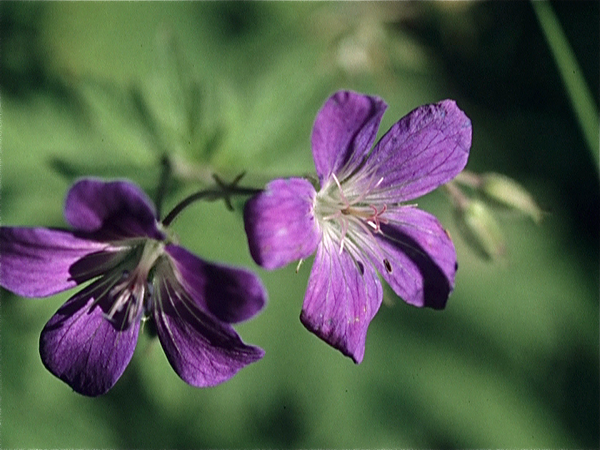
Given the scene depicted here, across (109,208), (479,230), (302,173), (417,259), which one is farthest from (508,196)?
(109,208)

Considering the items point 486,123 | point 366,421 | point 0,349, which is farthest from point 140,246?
point 486,123

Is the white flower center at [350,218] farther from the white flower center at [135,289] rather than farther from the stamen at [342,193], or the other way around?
the white flower center at [135,289]

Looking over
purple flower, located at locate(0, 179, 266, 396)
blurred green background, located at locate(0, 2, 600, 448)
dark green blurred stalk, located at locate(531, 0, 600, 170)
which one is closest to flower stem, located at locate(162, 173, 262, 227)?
purple flower, located at locate(0, 179, 266, 396)

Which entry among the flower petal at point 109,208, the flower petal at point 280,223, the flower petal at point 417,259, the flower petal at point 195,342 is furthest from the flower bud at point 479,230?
the flower petal at point 109,208

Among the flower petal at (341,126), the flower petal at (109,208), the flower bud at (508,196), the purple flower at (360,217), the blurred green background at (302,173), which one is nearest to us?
the flower petal at (109,208)

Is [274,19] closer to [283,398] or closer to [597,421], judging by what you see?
[283,398]

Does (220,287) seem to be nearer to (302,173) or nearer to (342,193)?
(342,193)
